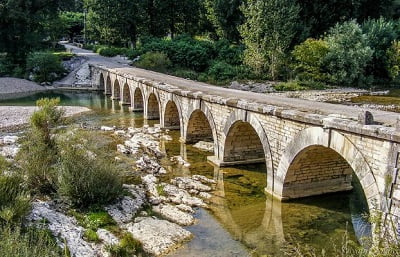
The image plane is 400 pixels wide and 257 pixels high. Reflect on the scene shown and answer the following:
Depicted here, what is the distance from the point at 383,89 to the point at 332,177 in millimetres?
29485

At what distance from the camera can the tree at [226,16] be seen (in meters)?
45.3

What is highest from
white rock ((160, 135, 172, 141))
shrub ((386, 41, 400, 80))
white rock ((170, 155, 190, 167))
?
shrub ((386, 41, 400, 80))

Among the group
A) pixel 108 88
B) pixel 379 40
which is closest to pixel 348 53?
pixel 379 40

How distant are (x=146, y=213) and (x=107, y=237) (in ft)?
6.58

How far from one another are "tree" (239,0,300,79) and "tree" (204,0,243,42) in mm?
4648

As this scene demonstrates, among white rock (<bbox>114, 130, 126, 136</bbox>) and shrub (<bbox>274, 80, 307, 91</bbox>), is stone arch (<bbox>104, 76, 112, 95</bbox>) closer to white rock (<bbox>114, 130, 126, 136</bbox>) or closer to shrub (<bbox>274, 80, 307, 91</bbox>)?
shrub (<bbox>274, 80, 307, 91</bbox>)

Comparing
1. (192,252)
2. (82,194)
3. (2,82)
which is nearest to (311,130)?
(192,252)

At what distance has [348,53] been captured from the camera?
37344mm

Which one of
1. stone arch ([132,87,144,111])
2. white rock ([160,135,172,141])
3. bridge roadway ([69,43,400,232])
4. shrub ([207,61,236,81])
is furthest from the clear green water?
shrub ([207,61,236,81])

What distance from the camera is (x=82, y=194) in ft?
37.9

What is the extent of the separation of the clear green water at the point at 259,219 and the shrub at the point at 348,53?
24450 millimetres

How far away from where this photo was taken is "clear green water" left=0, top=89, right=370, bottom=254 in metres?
10.6

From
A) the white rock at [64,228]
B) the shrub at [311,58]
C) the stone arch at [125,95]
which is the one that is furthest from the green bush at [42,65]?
the white rock at [64,228]

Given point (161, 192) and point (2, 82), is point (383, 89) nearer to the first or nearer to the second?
point (161, 192)
